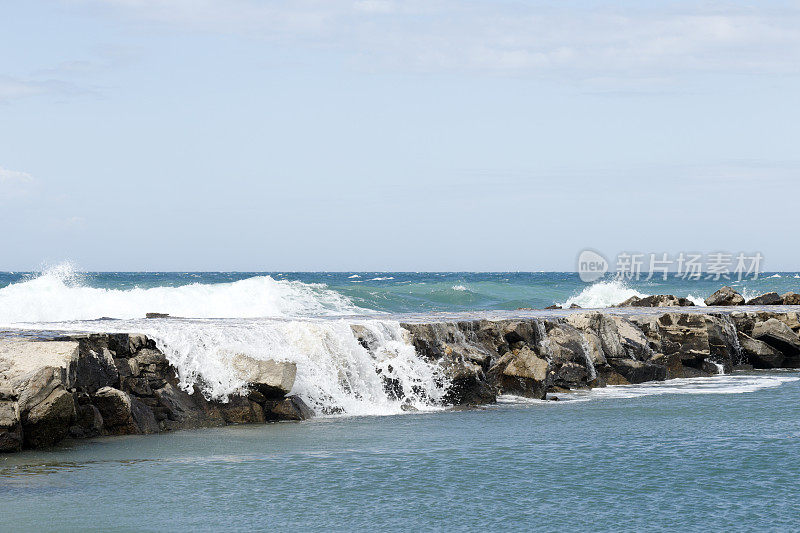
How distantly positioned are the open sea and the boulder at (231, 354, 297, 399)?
0.85ft

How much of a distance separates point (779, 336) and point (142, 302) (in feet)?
69.7

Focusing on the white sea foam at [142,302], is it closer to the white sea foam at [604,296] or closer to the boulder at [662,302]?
the boulder at [662,302]

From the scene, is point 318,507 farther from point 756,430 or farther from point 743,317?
point 743,317

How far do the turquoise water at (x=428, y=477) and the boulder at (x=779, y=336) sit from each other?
11142mm

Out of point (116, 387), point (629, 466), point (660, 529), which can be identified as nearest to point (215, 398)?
point (116, 387)

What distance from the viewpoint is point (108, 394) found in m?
13.7

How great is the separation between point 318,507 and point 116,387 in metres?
5.66

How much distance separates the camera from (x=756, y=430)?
1454 cm

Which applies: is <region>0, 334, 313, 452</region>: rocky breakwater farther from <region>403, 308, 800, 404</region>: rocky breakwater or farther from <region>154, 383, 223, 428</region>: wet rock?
<region>403, 308, 800, 404</region>: rocky breakwater

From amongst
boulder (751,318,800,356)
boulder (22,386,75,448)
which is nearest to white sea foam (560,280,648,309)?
boulder (751,318,800,356)

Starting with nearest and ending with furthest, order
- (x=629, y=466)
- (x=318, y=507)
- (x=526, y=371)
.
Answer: (x=318, y=507) < (x=629, y=466) < (x=526, y=371)

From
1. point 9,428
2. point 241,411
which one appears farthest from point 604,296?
point 9,428

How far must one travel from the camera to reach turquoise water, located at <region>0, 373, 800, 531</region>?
938 cm

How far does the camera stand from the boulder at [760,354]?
26.0 meters
